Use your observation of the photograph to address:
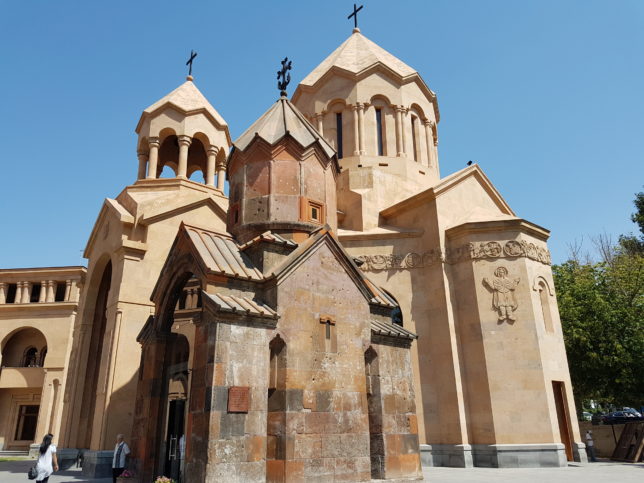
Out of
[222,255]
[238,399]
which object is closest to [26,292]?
[222,255]

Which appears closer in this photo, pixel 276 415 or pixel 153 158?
pixel 276 415

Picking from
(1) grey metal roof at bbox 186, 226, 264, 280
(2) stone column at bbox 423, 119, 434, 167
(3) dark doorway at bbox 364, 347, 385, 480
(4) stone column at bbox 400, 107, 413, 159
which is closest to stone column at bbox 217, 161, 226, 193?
(4) stone column at bbox 400, 107, 413, 159

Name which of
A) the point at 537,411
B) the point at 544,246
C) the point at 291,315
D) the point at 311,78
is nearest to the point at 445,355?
the point at 537,411

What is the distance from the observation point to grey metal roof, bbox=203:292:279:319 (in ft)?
24.4

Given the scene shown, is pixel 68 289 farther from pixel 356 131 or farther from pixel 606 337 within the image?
pixel 606 337

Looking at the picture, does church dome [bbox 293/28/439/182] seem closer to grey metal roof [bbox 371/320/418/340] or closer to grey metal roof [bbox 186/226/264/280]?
grey metal roof [bbox 371/320/418/340]

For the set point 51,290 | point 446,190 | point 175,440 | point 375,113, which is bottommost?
point 175,440

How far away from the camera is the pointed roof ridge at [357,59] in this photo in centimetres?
1945

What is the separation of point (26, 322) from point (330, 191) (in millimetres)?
24150

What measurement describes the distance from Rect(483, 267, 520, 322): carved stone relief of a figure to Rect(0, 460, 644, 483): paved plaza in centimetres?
376

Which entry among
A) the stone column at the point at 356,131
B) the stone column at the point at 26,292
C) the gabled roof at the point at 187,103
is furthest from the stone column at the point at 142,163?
the stone column at the point at 26,292

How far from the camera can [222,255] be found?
865 cm

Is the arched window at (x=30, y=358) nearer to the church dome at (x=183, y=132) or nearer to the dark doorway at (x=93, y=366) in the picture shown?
the dark doorway at (x=93, y=366)

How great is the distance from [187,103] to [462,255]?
10.6 metres
